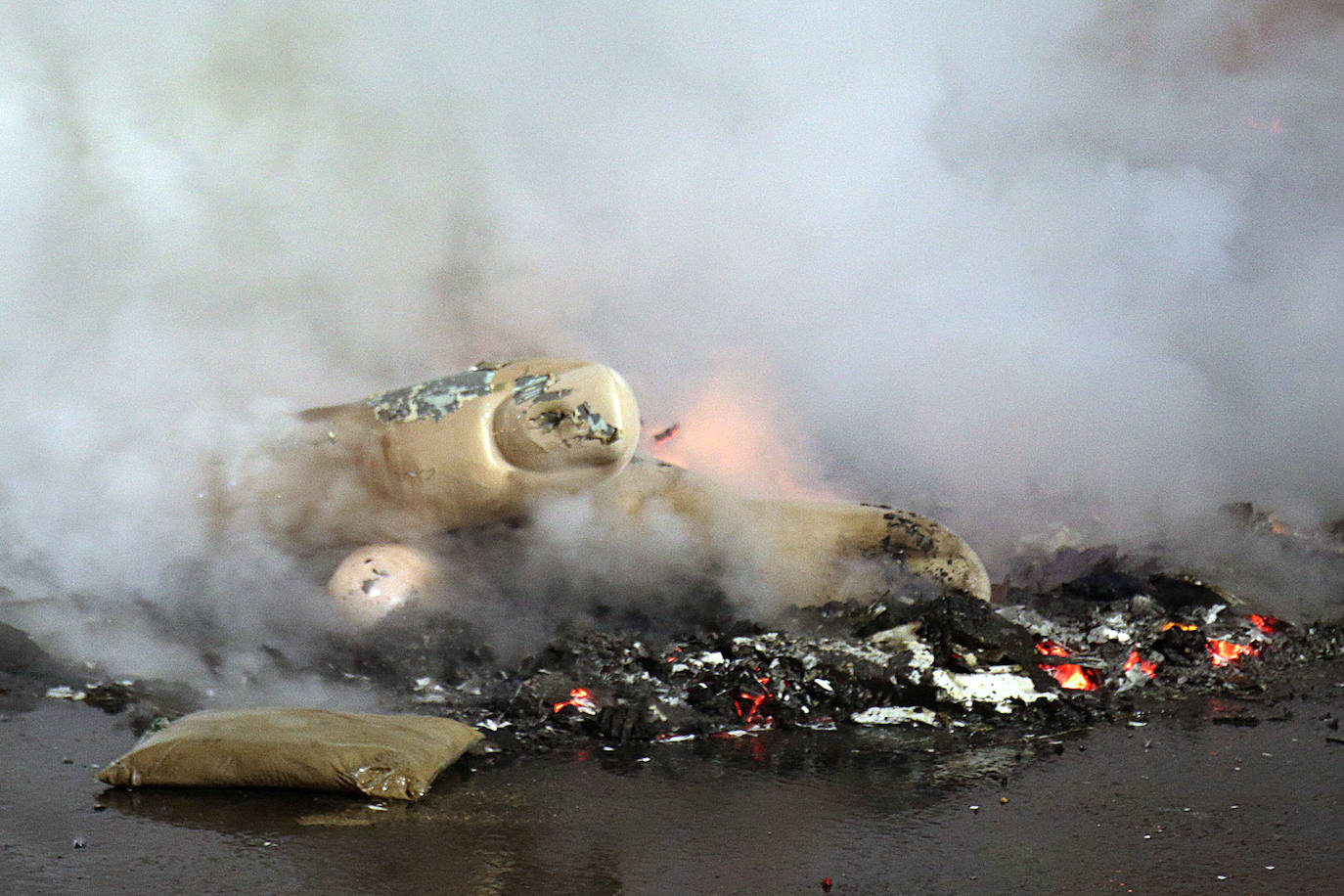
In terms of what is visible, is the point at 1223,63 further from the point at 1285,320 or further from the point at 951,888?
the point at 951,888

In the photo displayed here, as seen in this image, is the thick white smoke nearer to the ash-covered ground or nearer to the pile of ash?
the ash-covered ground

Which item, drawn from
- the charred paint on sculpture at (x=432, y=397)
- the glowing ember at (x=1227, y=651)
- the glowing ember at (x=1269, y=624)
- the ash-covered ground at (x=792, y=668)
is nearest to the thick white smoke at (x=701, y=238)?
the charred paint on sculpture at (x=432, y=397)

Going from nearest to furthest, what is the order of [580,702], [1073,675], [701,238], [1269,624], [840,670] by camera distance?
[580,702]
[840,670]
[1073,675]
[1269,624]
[701,238]

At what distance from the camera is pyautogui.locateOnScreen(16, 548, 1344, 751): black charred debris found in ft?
12.1

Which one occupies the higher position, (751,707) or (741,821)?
(751,707)

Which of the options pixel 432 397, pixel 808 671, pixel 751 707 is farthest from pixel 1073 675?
pixel 432 397

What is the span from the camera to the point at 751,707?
3754 millimetres

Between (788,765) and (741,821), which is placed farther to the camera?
(788,765)

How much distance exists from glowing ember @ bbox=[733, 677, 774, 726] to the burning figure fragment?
0.97 metres

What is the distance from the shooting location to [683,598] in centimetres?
473

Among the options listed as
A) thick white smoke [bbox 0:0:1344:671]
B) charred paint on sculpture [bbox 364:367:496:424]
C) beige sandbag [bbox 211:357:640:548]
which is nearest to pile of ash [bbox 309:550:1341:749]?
beige sandbag [bbox 211:357:640:548]

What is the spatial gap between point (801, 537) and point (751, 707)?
1.16m

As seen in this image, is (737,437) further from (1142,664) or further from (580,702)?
(580,702)

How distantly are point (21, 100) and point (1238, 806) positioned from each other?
5.24 meters
